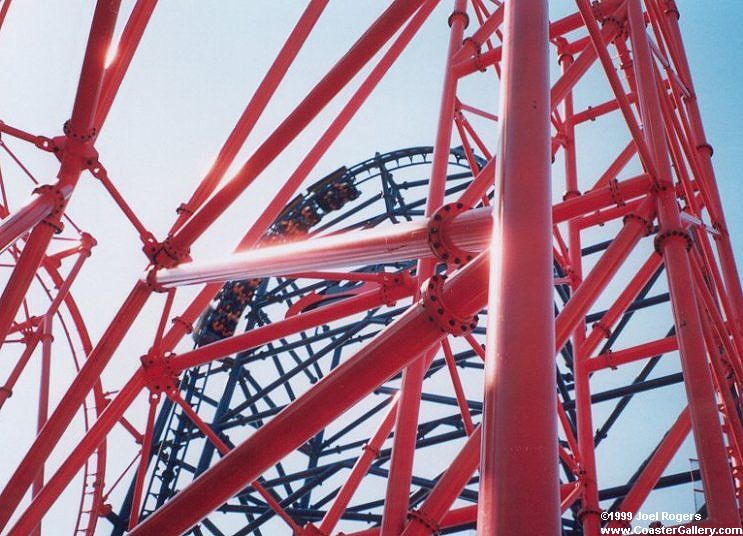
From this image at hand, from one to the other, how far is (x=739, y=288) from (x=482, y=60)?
3073 mm

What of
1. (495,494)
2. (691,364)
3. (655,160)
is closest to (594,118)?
(655,160)

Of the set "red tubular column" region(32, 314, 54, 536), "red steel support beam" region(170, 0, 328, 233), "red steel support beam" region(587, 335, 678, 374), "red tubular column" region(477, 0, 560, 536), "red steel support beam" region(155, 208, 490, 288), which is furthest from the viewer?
"red tubular column" region(32, 314, 54, 536)

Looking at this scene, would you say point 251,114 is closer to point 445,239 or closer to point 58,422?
point 58,422

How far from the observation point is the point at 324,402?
3.46 meters

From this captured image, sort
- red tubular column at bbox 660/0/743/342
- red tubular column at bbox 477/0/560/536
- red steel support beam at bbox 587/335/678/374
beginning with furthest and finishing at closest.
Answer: red tubular column at bbox 660/0/743/342 → red steel support beam at bbox 587/335/678/374 → red tubular column at bbox 477/0/560/536

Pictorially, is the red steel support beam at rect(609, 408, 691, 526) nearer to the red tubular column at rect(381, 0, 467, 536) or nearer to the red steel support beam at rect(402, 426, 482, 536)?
the red steel support beam at rect(402, 426, 482, 536)

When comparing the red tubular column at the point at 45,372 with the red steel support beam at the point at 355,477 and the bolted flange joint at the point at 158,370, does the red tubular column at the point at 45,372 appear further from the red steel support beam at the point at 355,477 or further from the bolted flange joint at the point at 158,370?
the red steel support beam at the point at 355,477

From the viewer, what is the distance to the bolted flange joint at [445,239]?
3604 mm

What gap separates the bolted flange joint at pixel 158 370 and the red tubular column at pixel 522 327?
416cm

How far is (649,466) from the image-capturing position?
4.97 meters

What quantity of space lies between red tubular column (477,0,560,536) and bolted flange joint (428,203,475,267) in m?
0.71


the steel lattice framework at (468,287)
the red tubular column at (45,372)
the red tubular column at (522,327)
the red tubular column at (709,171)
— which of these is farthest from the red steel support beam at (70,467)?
the red tubular column at (709,171)

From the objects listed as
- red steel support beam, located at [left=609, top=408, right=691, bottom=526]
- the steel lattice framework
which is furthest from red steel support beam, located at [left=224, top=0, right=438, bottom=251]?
red steel support beam, located at [left=609, top=408, right=691, bottom=526]

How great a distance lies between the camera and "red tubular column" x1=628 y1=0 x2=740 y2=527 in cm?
343
